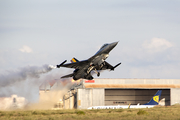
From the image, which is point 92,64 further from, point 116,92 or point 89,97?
point 116,92

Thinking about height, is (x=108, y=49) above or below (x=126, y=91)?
above

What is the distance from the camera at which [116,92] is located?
94.7 m

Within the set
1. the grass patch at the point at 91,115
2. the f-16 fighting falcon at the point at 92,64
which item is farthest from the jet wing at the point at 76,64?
the grass patch at the point at 91,115

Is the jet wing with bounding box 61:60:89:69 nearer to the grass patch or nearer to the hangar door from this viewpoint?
the grass patch

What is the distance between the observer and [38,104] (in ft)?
190

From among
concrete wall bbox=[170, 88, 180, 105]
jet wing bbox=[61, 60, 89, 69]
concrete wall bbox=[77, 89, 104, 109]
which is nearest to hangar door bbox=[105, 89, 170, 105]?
concrete wall bbox=[170, 88, 180, 105]

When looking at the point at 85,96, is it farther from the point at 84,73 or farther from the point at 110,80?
the point at 84,73

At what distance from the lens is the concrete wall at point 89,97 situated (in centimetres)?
7562

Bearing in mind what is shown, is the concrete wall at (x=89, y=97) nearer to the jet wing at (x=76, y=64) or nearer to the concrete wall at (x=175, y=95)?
the concrete wall at (x=175, y=95)

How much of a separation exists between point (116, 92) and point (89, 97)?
66.4 ft

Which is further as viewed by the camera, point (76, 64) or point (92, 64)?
point (76, 64)

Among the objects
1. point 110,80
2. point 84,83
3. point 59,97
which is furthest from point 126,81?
point 59,97

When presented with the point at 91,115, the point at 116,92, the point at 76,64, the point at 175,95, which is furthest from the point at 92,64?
the point at 116,92

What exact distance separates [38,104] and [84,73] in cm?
1475
